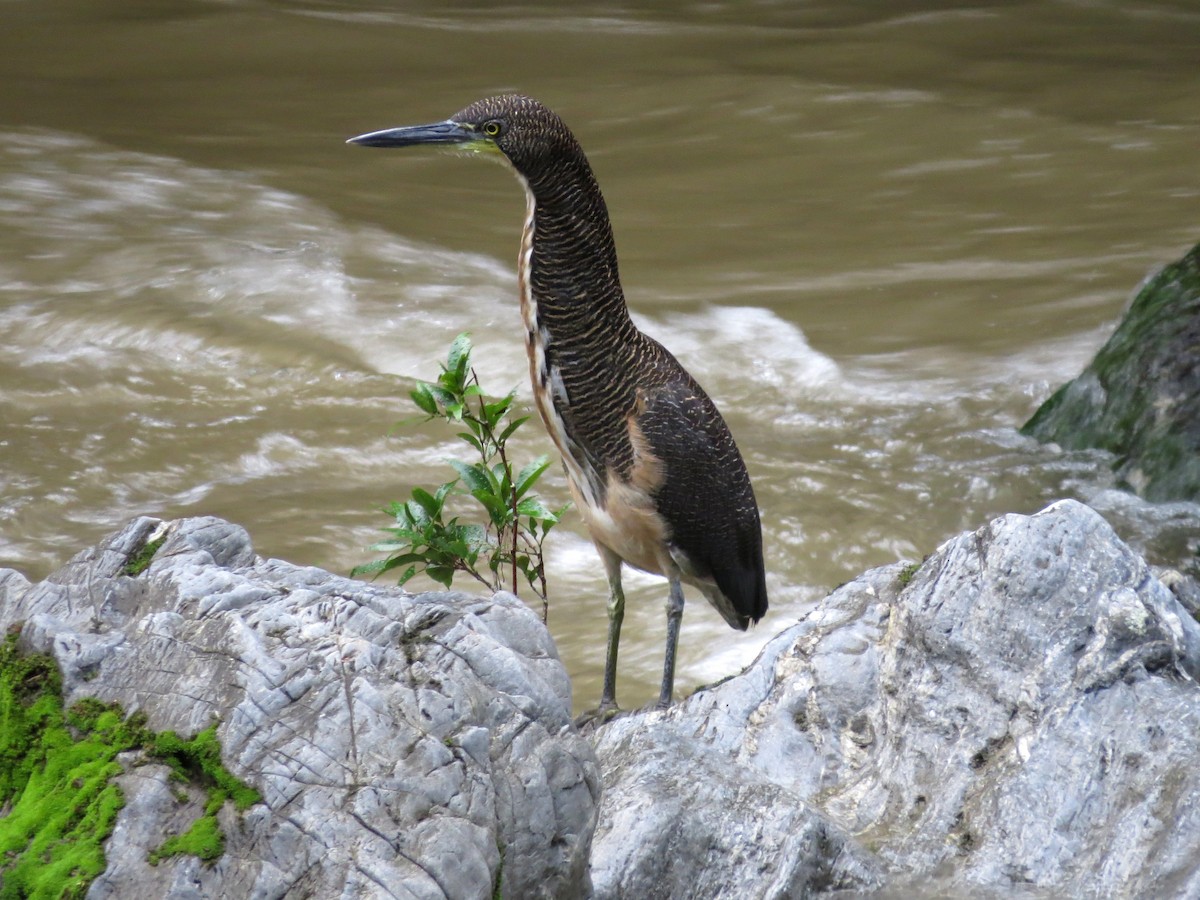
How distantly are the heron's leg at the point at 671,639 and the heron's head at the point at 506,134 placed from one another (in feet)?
4.67

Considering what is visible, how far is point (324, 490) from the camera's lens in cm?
809

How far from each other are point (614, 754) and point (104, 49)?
14767 millimetres

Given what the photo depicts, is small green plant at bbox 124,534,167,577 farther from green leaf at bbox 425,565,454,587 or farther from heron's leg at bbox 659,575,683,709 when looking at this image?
heron's leg at bbox 659,575,683,709

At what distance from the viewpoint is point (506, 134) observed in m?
3.93

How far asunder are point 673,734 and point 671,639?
1069 millimetres

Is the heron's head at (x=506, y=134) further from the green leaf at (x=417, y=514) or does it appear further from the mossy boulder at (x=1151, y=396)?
the mossy boulder at (x=1151, y=396)

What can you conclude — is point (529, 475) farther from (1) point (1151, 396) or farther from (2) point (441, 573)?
(1) point (1151, 396)

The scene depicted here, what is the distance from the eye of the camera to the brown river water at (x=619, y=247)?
7750mm

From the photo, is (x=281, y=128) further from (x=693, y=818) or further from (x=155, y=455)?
(x=693, y=818)

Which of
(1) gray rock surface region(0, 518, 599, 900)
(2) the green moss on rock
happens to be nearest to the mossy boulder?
(1) gray rock surface region(0, 518, 599, 900)

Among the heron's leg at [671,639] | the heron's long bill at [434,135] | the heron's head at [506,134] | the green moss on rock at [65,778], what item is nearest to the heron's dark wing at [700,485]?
the heron's leg at [671,639]

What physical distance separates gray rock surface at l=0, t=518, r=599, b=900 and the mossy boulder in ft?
16.2

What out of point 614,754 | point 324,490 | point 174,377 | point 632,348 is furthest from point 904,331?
point 614,754

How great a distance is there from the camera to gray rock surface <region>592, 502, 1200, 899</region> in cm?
286
